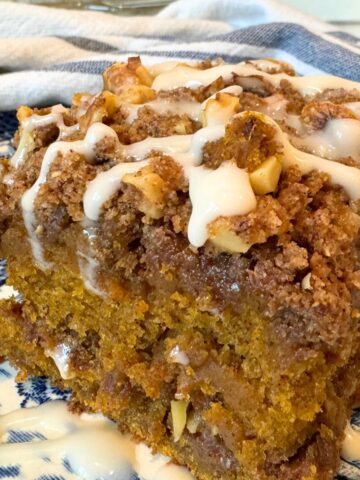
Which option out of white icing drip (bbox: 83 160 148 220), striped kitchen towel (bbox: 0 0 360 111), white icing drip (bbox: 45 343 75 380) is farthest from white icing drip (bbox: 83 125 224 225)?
striped kitchen towel (bbox: 0 0 360 111)

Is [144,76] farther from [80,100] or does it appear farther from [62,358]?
[62,358]

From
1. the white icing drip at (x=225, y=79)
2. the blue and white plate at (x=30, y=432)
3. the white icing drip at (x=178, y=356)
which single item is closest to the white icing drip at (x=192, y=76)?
Answer: the white icing drip at (x=225, y=79)

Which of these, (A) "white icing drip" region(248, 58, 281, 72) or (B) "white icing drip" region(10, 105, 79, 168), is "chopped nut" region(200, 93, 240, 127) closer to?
(B) "white icing drip" region(10, 105, 79, 168)

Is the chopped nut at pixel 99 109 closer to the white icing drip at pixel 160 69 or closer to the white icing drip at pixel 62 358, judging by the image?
the white icing drip at pixel 160 69

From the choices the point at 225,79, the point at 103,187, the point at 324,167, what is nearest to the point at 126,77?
the point at 225,79

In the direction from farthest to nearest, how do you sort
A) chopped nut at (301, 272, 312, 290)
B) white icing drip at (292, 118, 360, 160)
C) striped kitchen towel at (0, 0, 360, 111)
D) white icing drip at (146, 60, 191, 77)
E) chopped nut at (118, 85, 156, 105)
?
striped kitchen towel at (0, 0, 360, 111) → white icing drip at (146, 60, 191, 77) → chopped nut at (118, 85, 156, 105) → white icing drip at (292, 118, 360, 160) → chopped nut at (301, 272, 312, 290)

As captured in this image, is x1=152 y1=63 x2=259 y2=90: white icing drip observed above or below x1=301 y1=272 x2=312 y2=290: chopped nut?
above
